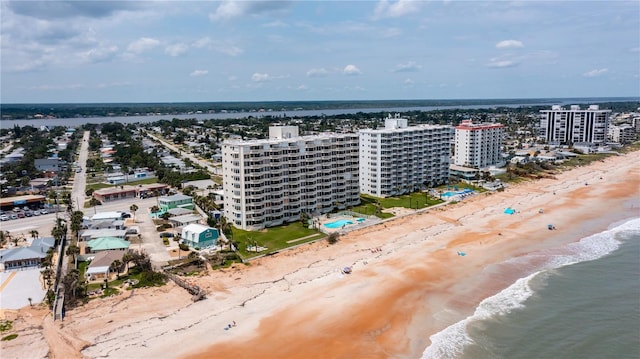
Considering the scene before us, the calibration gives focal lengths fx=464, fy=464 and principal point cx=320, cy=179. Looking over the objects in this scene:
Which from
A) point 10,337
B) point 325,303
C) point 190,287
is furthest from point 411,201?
point 10,337

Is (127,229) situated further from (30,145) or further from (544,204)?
(30,145)

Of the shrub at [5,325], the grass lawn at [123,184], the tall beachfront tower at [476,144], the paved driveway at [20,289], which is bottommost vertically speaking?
the shrub at [5,325]

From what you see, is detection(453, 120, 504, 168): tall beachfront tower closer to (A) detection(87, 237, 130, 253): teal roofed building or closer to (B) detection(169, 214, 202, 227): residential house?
(B) detection(169, 214, 202, 227): residential house

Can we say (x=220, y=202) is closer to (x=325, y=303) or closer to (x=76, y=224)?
(x=76, y=224)

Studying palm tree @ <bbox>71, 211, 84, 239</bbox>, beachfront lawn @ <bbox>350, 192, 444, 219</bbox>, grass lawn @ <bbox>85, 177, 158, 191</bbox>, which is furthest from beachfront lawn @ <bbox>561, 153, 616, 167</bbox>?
palm tree @ <bbox>71, 211, 84, 239</bbox>

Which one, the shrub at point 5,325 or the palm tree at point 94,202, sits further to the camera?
the palm tree at point 94,202

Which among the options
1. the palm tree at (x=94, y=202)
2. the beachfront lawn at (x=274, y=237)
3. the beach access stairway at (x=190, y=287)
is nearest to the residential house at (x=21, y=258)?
the beach access stairway at (x=190, y=287)

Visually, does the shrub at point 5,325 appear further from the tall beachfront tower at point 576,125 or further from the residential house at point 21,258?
the tall beachfront tower at point 576,125
